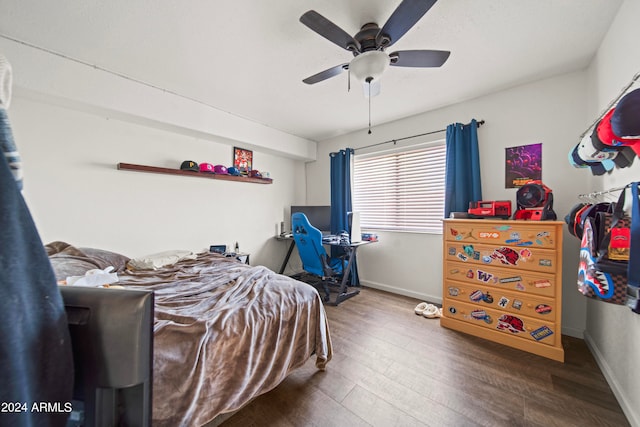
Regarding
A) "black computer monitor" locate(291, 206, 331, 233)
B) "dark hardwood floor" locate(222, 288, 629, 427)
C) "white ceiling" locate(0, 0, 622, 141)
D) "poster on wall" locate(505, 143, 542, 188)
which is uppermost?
"white ceiling" locate(0, 0, 622, 141)

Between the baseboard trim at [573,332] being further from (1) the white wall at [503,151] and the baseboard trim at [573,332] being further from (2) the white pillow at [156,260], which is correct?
(2) the white pillow at [156,260]

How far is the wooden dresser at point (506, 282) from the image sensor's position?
1818 mm

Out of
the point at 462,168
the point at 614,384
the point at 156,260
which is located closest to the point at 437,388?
the point at 614,384

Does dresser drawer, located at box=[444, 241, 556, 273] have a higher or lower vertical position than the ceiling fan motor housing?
lower

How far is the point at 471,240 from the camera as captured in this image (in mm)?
2195

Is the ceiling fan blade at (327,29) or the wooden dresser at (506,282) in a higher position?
the ceiling fan blade at (327,29)

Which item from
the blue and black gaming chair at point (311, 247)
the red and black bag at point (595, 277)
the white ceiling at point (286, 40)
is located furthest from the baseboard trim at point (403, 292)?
the white ceiling at point (286, 40)

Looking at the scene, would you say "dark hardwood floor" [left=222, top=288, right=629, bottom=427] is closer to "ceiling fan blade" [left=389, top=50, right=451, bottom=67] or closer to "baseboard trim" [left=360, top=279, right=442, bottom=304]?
"baseboard trim" [left=360, top=279, right=442, bottom=304]

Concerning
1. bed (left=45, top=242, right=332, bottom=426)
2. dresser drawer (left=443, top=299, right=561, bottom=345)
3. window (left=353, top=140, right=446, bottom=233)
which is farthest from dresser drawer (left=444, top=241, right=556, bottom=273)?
bed (left=45, top=242, right=332, bottom=426)

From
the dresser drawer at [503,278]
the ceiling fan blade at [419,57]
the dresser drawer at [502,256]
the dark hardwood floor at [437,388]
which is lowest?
the dark hardwood floor at [437,388]

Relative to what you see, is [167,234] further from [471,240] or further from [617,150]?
[617,150]

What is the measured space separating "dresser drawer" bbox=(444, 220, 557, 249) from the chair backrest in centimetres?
137

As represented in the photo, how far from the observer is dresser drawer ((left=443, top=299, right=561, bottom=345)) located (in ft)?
6.02

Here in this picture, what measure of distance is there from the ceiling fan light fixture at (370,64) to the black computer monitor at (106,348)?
1.66m
